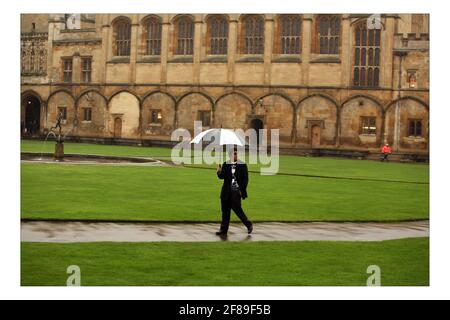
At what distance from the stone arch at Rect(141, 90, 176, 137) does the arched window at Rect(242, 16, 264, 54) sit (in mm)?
6843

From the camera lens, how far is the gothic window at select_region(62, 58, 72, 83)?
67.2 meters

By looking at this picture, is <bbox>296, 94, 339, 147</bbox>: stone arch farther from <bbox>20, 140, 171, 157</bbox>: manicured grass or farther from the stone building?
<bbox>20, 140, 171, 157</bbox>: manicured grass

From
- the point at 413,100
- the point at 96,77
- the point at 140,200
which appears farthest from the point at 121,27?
the point at 140,200

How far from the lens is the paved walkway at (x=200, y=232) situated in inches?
678

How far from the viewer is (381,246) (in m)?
17.0

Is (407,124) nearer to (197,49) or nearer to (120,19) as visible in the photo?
(197,49)

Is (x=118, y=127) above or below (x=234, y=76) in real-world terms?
below

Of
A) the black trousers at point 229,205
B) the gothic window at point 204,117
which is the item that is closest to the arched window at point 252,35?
the gothic window at point 204,117

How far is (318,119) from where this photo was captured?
57.8 m

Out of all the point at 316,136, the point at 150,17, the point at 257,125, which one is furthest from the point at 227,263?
the point at 150,17

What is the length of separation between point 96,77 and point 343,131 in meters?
20.3

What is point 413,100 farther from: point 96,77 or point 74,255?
point 74,255

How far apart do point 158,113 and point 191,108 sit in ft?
9.55
